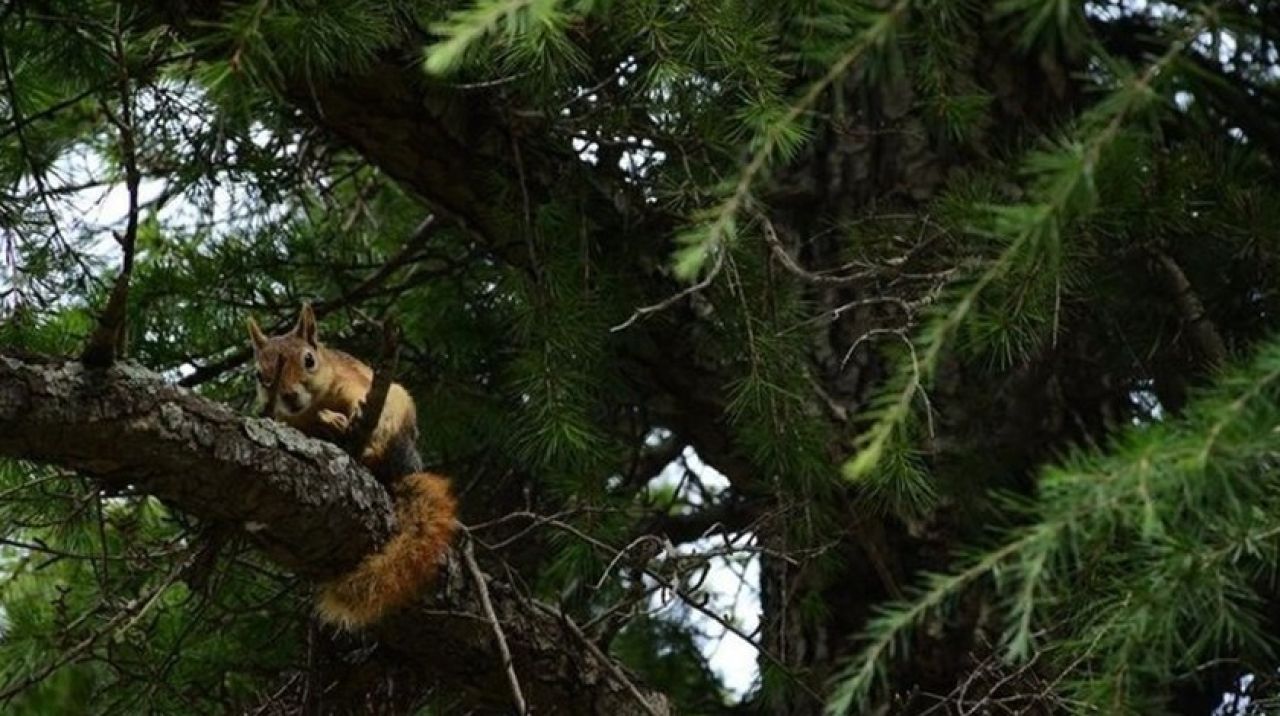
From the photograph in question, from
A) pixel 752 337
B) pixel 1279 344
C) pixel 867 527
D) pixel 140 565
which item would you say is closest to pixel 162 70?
pixel 140 565

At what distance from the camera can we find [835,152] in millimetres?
4777

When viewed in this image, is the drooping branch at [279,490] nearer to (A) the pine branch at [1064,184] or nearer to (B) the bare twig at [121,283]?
(B) the bare twig at [121,283]

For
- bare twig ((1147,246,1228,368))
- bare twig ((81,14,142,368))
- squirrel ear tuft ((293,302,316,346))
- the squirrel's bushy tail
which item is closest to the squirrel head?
Answer: squirrel ear tuft ((293,302,316,346))

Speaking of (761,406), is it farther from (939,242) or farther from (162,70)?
(162,70)

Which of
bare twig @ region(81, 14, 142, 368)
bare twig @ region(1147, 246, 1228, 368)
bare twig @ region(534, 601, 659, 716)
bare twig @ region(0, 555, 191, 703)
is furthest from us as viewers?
bare twig @ region(1147, 246, 1228, 368)

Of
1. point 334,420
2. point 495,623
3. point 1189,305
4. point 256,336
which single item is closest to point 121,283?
point 495,623

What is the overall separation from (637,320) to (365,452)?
0.65 m

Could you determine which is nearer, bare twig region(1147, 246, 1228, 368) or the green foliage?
the green foliage

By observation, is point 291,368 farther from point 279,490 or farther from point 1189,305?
point 1189,305

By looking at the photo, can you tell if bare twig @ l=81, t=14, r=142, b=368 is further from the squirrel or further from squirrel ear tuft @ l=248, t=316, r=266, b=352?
squirrel ear tuft @ l=248, t=316, r=266, b=352

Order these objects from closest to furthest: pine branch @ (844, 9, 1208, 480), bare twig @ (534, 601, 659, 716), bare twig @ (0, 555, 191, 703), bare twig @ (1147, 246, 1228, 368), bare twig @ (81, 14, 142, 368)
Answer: pine branch @ (844, 9, 1208, 480)
bare twig @ (81, 14, 142, 368)
bare twig @ (0, 555, 191, 703)
bare twig @ (534, 601, 659, 716)
bare twig @ (1147, 246, 1228, 368)

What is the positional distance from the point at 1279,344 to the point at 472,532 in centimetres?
171

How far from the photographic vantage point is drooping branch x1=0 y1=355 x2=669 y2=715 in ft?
9.59

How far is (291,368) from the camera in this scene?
13.0 ft
